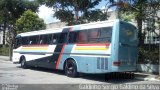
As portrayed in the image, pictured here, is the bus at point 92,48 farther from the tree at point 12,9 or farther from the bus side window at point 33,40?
the tree at point 12,9

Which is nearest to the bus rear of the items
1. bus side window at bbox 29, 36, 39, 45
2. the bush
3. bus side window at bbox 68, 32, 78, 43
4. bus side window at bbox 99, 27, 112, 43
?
bus side window at bbox 99, 27, 112, 43

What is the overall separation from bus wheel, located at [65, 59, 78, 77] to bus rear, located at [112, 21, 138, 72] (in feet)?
9.38

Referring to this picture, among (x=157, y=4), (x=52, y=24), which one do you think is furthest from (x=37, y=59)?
(x=52, y=24)

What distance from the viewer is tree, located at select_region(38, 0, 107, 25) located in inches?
899

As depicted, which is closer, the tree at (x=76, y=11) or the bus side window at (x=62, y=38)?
the bus side window at (x=62, y=38)

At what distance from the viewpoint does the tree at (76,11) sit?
22844 mm

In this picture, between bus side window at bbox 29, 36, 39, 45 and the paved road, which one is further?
bus side window at bbox 29, 36, 39, 45

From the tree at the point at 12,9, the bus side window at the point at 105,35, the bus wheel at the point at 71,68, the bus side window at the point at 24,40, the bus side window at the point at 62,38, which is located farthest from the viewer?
the tree at the point at 12,9

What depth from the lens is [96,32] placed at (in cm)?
1471

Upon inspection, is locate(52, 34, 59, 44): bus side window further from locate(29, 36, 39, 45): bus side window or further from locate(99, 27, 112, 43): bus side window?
locate(99, 27, 112, 43): bus side window

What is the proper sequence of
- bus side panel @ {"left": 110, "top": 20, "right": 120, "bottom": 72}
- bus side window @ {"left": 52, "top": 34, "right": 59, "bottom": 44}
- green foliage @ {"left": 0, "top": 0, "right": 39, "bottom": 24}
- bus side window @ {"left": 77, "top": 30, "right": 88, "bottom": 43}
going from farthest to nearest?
1. green foliage @ {"left": 0, "top": 0, "right": 39, "bottom": 24}
2. bus side window @ {"left": 52, "top": 34, "right": 59, "bottom": 44}
3. bus side window @ {"left": 77, "top": 30, "right": 88, "bottom": 43}
4. bus side panel @ {"left": 110, "top": 20, "right": 120, "bottom": 72}

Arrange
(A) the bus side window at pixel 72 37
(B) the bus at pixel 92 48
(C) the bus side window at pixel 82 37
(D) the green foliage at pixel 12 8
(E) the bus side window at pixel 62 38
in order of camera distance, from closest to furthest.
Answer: (B) the bus at pixel 92 48 → (C) the bus side window at pixel 82 37 → (A) the bus side window at pixel 72 37 → (E) the bus side window at pixel 62 38 → (D) the green foliage at pixel 12 8

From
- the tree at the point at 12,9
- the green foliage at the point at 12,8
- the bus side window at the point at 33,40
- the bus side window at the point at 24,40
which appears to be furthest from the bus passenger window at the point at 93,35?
the green foliage at the point at 12,8

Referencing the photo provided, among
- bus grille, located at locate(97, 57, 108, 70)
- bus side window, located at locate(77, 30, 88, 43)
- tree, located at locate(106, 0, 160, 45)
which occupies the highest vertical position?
tree, located at locate(106, 0, 160, 45)
